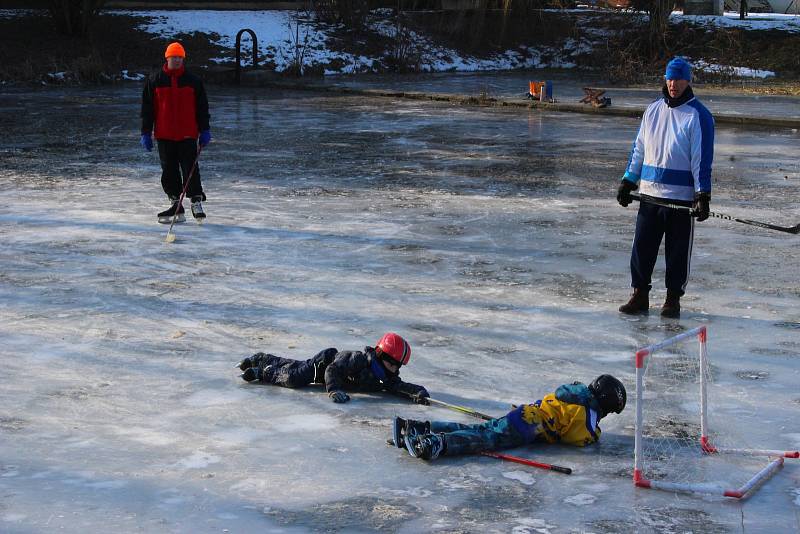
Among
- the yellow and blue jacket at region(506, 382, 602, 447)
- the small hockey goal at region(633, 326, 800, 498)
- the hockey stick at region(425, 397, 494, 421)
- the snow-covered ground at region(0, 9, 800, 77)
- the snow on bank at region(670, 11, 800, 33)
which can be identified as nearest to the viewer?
the small hockey goal at region(633, 326, 800, 498)

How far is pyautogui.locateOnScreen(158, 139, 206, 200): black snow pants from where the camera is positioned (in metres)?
11.5

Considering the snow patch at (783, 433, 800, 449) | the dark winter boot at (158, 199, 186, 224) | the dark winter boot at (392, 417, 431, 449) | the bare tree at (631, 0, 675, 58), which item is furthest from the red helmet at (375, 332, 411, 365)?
the bare tree at (631, 0, 675, 58)

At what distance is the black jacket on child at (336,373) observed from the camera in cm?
630

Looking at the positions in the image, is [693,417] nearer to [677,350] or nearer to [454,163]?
[677,350]

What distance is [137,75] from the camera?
30.8 meters

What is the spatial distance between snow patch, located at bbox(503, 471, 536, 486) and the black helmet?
646 millimetres

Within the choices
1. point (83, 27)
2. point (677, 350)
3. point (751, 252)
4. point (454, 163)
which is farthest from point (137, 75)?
point (677, 350)

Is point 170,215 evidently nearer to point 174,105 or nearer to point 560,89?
point 174,105

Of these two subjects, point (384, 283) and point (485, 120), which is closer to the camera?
point (384, 283)

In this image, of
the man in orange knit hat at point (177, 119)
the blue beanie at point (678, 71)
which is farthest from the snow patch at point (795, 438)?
the man in orange knit hat at point (177, 119)

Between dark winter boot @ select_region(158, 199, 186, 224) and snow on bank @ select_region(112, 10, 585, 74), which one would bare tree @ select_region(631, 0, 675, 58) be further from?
dark winter boot @ select_region(158, 199, 186, 224)

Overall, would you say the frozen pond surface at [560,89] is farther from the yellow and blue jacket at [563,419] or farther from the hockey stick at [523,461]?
the hockey stick at [523,461]

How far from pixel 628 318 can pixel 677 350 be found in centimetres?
84

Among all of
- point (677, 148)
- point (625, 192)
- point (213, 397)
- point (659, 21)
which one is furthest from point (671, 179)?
point (659, 21)
